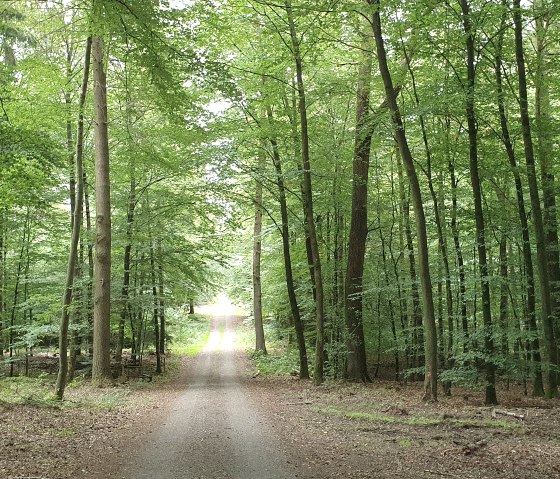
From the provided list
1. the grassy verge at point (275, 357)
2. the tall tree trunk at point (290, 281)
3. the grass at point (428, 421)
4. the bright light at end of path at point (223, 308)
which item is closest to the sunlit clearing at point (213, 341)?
the grassy verge at point (275, 357)

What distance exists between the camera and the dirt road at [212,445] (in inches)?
244

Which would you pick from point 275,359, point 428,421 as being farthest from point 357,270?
point 275,359

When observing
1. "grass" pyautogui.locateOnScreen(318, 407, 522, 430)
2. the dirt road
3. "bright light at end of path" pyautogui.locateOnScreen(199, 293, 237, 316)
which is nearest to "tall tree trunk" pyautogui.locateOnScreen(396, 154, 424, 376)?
the dirt road

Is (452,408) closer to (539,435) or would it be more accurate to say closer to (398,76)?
(539,435)

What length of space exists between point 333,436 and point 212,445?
2.01 meters

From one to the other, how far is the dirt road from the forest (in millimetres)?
3191

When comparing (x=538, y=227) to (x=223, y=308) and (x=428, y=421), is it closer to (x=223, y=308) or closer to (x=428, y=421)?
(x=428, y=421)

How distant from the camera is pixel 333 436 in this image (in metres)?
8.01

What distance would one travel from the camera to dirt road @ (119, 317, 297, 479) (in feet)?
20.4

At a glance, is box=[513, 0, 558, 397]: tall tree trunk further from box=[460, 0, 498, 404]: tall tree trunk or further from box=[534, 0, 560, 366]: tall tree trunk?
box=[460, 0, 498, 404]: tall tree trunk

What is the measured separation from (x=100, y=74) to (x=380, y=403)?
11794 millimetres

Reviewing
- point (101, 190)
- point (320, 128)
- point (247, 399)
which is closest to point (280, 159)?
point (320, 128)

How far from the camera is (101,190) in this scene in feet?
46.6

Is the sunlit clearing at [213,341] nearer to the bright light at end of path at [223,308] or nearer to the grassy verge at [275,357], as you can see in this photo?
the grassy verge at [275,357]
